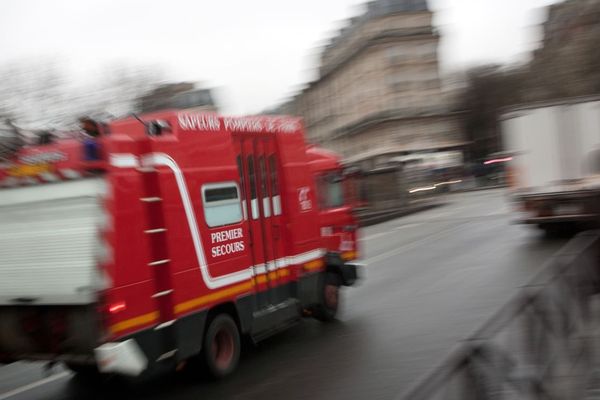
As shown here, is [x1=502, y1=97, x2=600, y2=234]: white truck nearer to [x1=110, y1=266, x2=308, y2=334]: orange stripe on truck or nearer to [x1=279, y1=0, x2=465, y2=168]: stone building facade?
[x1=110, y1=266, x2=308, y2=334]: orange stripe on truck

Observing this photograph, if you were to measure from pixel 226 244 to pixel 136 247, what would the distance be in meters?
1.34

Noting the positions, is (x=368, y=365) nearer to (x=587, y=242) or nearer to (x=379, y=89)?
(x=587, y=242)

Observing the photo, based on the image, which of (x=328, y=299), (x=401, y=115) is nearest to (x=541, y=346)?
(x=328, y=299)

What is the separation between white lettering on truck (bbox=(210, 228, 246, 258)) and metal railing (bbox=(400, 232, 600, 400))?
3.23 metres

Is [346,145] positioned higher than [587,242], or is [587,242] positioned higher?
[346,145]

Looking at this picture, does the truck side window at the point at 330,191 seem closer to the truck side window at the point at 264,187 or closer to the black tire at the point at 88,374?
the truck side window at the point at 264,187

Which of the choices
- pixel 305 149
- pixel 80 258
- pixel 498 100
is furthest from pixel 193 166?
pixel 498 100

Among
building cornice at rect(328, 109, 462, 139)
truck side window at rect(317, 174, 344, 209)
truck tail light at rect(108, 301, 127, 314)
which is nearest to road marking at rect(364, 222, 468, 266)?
truck side window at rect(317, 174, 344, 209)

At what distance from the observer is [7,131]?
245 inches

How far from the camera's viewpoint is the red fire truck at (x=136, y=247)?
5.49m

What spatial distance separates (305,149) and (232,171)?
1.82m

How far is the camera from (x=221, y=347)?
22.6 ft

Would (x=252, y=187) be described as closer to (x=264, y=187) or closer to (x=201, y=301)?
(x=264, y=187)

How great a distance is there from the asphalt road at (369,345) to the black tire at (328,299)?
16 cm
